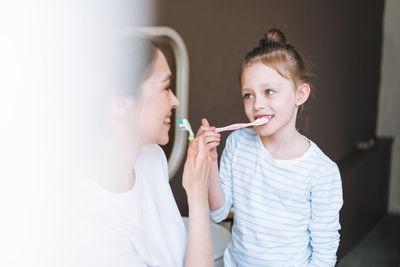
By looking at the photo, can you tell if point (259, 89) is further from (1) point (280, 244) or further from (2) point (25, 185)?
(2) point (25, 185)

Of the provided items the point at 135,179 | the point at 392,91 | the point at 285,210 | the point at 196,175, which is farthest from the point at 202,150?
the point at 392,91

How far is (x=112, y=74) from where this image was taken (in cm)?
89

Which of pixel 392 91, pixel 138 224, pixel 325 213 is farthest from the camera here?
pixel 392 91

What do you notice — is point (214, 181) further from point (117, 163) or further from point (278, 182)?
point (117, 163)

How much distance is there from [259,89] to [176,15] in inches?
29.9

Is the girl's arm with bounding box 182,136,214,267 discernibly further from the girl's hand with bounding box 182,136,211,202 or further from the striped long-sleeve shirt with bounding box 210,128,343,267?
the striped long-sleeve shirt with bounding box 210,128,343,267

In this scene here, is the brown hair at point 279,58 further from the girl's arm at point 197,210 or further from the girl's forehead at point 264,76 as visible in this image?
the girl's arm at point 197,210

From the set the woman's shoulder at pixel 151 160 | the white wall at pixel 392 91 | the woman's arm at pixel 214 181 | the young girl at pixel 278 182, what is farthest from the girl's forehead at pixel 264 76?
the white wall at pixel 392 91

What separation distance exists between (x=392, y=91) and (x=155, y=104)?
11.9ft

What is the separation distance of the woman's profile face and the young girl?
0.45ft

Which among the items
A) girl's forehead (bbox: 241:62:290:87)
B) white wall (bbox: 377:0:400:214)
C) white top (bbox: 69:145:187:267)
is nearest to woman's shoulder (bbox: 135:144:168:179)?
white top (bbox: 69:145:187:267)

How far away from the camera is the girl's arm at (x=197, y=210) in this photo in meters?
0.97

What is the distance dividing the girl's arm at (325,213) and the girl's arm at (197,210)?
282 millimetres

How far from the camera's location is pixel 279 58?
111 cm
